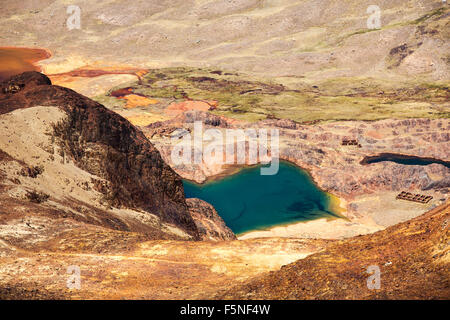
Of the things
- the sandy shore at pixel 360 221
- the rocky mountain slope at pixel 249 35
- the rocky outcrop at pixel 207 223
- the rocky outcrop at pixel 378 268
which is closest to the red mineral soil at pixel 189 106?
the rocky mountain slope at pixel 249 35

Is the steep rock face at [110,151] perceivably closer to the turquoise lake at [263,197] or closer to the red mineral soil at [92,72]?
the turquoise lake at [263,197]

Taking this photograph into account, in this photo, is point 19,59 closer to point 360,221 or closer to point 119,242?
point 360,221

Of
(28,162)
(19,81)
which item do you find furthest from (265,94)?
(28,162)

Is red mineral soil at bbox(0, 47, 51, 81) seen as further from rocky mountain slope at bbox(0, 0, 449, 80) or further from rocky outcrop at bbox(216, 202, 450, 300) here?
rocky outcrop at bbox(216, 202, 450, 300)

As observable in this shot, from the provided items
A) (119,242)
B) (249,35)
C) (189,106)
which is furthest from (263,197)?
(249,35)

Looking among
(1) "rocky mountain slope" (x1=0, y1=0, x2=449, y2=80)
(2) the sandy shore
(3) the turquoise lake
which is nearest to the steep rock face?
(2) the sandy shore

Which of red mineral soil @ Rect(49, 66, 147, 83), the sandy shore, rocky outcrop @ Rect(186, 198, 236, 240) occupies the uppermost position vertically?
red mineral soil @ Rect(49, 66, 147, 83)
